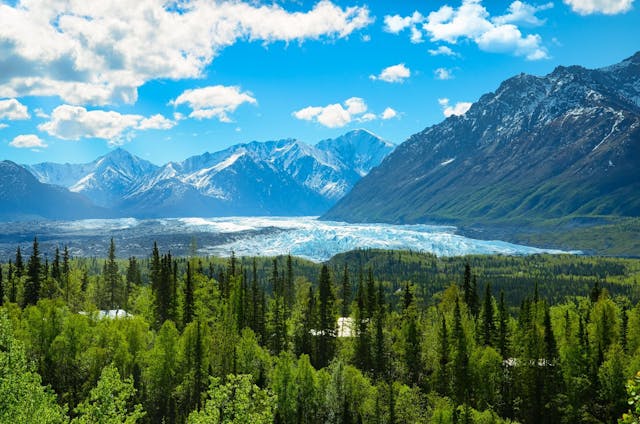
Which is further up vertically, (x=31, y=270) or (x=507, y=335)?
(x=31, y=270)

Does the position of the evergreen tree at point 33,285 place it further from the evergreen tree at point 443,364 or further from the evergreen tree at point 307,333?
the evergreen tree at point 443,364

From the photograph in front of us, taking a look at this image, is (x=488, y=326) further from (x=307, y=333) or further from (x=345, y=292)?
(x=345, y=292)

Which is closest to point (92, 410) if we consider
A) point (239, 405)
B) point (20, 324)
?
point (239, 405)

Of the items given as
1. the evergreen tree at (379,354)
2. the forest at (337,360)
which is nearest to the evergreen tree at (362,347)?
the forest at (337,360)

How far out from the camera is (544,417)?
94.1 m

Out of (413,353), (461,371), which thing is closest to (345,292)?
(413,353)

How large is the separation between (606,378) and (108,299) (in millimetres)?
121465

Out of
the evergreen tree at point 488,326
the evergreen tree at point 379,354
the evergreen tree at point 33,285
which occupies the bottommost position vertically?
the evergreen tree at point 379,354

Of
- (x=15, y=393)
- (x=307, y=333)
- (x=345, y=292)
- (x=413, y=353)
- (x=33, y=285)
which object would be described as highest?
(x=15, y=393)

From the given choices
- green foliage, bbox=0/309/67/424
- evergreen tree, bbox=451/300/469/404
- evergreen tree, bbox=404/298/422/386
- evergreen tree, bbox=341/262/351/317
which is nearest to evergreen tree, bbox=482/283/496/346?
evergreen tree, bbox=451/300/469/404

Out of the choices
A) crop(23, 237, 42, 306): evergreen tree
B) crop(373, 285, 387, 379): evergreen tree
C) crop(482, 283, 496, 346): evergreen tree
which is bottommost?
crop(373, 285, 387, 379): evergreen tree

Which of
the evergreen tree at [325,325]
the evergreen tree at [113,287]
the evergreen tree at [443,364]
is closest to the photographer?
the evergreen tree at [443,364]

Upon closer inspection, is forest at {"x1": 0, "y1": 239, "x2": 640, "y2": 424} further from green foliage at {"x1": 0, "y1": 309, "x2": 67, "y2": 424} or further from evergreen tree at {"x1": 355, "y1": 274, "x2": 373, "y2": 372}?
green foliage at {"x1": 0, "y1": 309, "x2": 67, "y2": 424}

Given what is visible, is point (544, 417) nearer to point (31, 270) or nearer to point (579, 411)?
point (579, 411)
